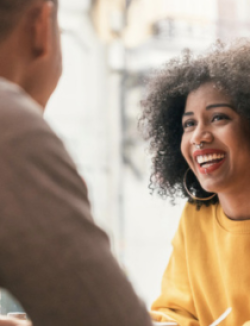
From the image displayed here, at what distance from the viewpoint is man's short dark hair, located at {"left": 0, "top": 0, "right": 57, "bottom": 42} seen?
0.49 meters

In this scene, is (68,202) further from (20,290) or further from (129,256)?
Answer: (129,256)

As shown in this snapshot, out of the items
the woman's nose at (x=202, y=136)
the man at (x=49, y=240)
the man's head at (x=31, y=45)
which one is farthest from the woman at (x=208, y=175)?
the man at (x=49, y=240)

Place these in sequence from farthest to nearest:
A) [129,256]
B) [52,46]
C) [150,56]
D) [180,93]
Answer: [150,56], [129,256], [180,93], [52,46]

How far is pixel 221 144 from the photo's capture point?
1.09 metres

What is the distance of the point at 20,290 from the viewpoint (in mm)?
402

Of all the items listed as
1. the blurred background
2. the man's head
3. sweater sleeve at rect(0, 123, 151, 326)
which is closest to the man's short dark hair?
the man's head

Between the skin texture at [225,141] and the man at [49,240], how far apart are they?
0.69 metres

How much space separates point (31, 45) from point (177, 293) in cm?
79

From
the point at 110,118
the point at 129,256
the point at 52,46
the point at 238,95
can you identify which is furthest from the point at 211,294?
the point at 110,118

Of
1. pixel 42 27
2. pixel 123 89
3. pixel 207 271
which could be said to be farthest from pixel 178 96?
pixel 123 89

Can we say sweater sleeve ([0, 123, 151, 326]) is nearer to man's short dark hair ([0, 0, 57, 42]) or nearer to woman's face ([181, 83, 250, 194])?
man's short dark hair ([0, 0, 57, 42])

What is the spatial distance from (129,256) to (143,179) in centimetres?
53

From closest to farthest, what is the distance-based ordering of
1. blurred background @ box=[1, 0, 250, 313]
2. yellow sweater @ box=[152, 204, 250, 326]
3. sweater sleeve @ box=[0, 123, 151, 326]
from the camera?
sweater sleeve @ box=[0, 123, 151, 326]
yellow sweater @ box=[152, 204, 250, 326]
blurred background @ box=[1, 0, 250, 313]

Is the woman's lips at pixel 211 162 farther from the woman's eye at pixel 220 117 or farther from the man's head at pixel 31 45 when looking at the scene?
the man's head at pixel 31 45
